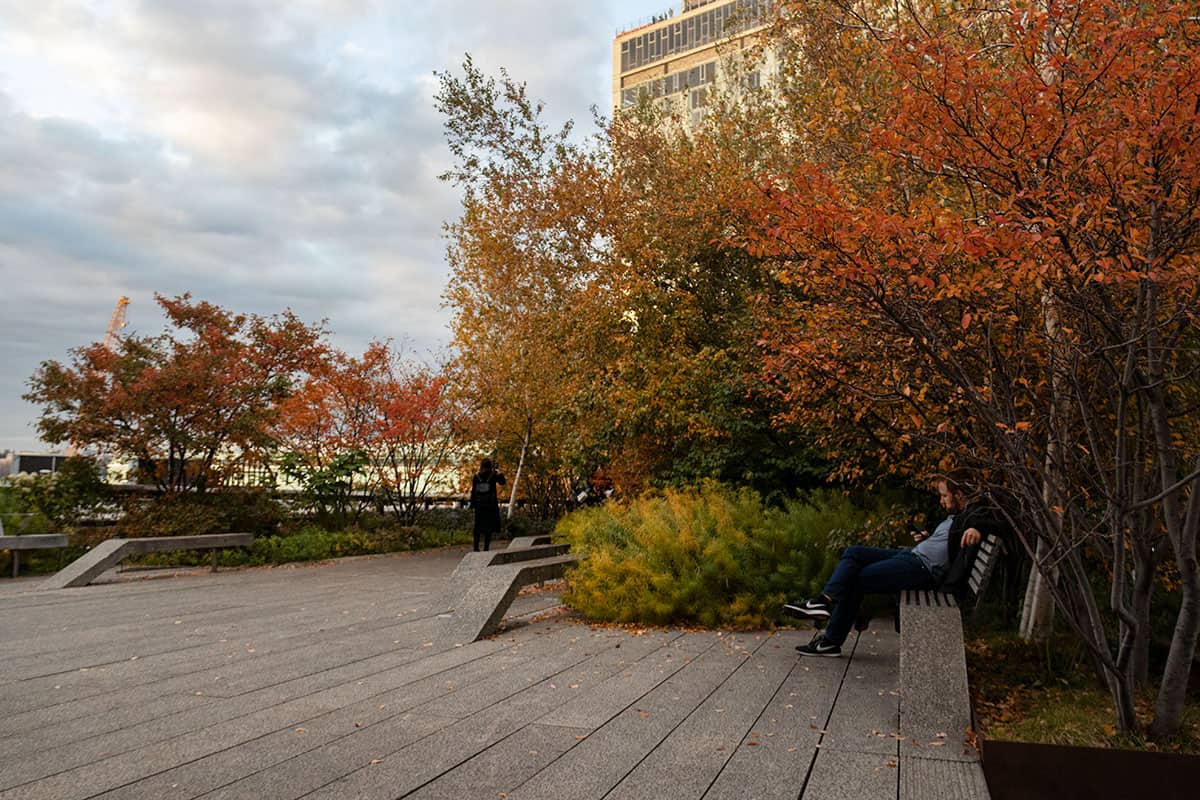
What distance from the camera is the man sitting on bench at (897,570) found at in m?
5.50

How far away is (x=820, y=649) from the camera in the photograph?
5.89 meters

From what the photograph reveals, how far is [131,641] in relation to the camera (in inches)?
262

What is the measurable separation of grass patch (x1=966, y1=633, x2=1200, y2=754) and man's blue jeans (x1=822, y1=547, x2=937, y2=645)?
659 mm

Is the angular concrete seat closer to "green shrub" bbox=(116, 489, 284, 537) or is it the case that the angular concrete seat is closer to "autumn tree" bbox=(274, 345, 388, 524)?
"green shrub" bbox=(116, 489, 284, 537)

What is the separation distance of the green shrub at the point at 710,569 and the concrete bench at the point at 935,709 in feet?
8.19

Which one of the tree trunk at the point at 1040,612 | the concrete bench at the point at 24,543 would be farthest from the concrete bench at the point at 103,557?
the tree trunk at the point at 1040,612

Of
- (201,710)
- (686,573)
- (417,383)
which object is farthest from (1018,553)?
(417,383)

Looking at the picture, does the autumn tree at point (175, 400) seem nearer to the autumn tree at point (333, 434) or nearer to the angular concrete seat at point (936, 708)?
the autumn tree at point (333, 434)

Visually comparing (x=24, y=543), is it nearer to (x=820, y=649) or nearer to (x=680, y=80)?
(x=820, y=649)

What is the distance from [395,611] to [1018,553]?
580 cm

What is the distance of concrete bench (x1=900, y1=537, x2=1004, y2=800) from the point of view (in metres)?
3.58

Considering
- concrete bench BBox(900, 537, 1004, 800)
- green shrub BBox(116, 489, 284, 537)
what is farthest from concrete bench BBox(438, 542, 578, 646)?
green shrub BBox(116, 489, 284, 537)

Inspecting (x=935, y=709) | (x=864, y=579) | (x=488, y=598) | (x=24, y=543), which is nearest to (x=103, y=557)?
(x=24, y=543)

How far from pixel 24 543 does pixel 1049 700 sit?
11608mm
